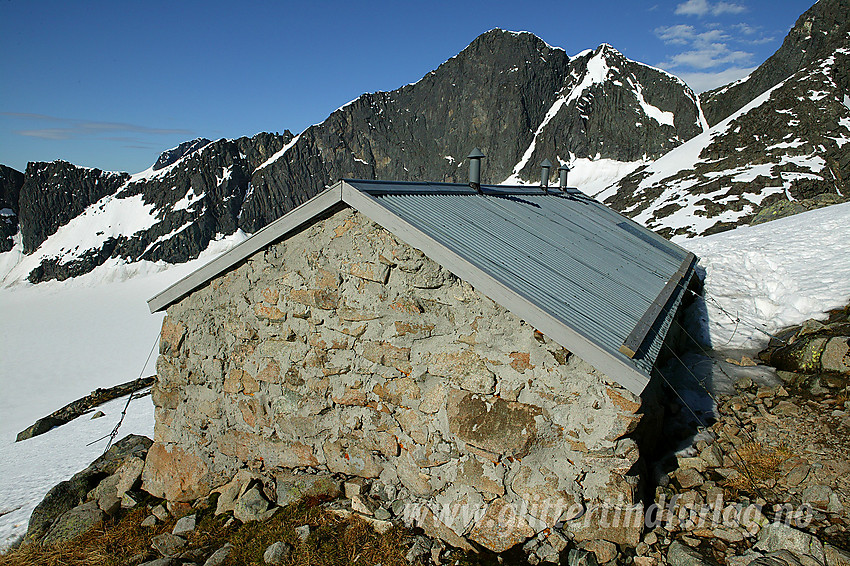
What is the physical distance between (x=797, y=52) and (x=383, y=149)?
8679 centimetres

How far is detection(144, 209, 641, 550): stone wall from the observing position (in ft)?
14.0

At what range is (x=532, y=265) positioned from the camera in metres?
5.64

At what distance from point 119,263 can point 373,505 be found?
395ft

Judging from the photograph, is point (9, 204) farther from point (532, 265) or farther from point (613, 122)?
point (532, 265)

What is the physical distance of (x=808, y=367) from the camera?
7.11 metres

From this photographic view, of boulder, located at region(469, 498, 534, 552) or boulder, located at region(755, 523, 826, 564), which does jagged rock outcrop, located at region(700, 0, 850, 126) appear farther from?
boulder, located at region(469, 498, 534, 552)

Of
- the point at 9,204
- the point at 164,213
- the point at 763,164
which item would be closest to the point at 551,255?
the point at 763,164

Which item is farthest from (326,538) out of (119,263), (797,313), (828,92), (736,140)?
(119,263)

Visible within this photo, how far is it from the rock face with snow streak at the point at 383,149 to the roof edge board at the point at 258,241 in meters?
99.2

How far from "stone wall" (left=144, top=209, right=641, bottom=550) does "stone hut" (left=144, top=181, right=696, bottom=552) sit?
2cm

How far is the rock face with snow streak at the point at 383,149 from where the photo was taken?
102 meters

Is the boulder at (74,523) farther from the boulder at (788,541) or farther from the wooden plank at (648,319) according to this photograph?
the boulder at (788,541)

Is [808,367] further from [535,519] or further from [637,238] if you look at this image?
[535,519]

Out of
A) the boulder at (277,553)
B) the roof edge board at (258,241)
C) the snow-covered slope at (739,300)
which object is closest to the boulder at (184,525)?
the boulder at (277,553)
